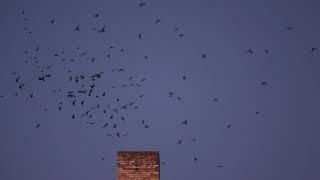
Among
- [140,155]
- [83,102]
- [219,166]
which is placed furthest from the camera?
[219,166]

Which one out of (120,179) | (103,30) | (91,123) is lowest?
(120,179)

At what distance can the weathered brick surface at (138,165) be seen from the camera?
38.2ft

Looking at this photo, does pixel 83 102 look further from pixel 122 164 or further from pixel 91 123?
pixel 122 164

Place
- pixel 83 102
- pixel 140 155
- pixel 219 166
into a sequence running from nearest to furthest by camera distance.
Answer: pixel 140 155, pixel 83 102, pixel 219 166

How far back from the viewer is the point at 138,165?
1166cm

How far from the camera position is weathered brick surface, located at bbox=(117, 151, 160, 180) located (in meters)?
11.7

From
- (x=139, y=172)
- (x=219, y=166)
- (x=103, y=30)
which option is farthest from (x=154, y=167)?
(x=219, y=166)

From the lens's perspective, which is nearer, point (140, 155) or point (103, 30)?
point (140, 155)

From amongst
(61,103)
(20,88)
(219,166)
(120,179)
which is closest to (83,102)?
(61,103)

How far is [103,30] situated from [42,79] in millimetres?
4383

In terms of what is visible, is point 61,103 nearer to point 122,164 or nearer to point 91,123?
point 91,123

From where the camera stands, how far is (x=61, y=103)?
27172 mm

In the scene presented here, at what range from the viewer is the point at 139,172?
38.3 ft

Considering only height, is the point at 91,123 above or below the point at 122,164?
above
